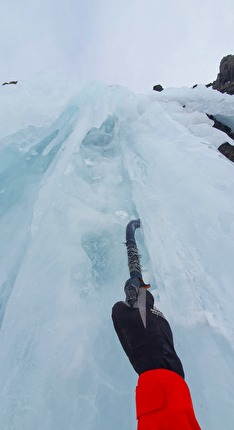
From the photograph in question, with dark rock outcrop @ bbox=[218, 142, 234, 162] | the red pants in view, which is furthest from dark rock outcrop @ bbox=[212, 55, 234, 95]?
the red pants

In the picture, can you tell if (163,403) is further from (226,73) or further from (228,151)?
(226,73)

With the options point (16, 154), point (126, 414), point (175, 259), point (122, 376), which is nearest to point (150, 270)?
point (175, 259)

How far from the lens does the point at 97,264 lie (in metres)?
2.70

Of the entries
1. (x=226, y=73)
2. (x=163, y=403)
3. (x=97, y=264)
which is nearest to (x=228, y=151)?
(x=97, y=264)

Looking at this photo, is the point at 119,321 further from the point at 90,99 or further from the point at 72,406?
the point at 90,99

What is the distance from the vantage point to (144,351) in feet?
4.06

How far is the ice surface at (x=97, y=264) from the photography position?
5.46 ft

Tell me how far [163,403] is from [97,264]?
1.80m

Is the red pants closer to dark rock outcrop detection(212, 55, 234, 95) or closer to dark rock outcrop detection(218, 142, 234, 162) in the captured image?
dark rock outcrop detection(218, 142, 234, 162)

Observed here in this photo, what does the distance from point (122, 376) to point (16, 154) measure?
11.9 ft

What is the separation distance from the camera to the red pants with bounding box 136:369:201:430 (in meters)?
0.89

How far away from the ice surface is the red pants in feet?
2.11

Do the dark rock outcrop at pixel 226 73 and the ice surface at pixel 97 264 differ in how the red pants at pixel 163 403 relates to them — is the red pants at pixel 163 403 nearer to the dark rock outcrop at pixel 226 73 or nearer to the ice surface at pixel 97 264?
the ice surface at pixel 97 264

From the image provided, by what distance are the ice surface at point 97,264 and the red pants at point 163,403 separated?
644mm
